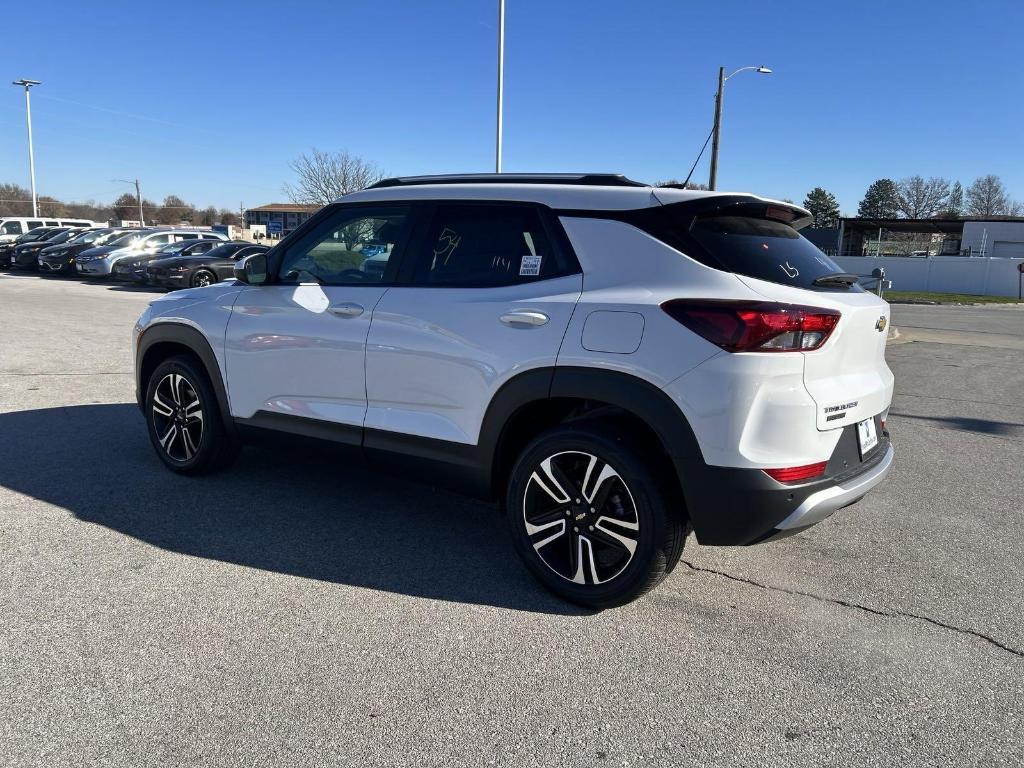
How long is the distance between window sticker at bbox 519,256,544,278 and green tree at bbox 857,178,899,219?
114 meters

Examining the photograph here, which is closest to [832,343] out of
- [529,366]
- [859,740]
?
[529,366]

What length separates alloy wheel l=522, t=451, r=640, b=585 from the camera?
3.25 metres

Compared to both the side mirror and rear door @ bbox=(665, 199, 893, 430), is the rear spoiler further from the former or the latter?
the side mirror

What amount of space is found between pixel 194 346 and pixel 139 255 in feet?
68.0

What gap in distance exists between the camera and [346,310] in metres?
3.98

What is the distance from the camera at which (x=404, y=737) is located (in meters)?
2.47

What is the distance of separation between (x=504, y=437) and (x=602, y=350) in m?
0.68

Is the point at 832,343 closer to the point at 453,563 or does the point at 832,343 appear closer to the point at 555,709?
the point at 555,709

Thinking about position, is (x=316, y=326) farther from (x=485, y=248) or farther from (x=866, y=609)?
(x=866, y=609)

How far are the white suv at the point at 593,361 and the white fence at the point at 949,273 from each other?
114ft

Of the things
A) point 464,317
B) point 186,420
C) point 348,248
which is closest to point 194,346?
point 186,420

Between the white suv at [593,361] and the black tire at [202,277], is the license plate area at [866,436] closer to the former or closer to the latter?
the white suv at [593,361]

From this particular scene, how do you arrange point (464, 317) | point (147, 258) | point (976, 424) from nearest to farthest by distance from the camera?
1. point (464, 317)
2. point (976, 424)
3. point (147, 258)

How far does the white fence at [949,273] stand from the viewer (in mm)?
35438
